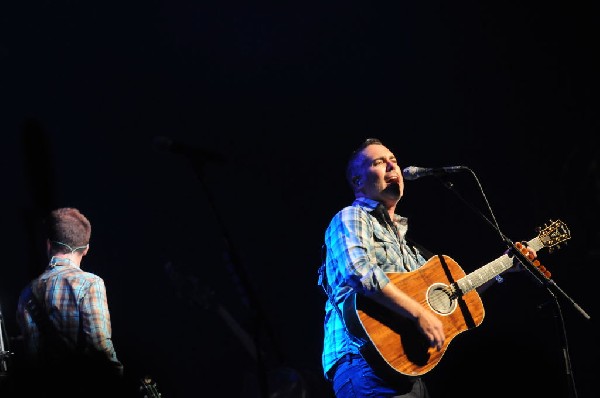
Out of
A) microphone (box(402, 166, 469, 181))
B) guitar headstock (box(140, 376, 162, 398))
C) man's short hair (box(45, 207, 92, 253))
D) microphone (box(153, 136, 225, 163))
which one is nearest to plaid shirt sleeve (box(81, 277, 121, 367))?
guitar headstock (box(140, 376, 162, 398))

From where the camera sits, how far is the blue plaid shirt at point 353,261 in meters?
2.54

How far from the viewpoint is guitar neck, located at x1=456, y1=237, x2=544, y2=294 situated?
3.02 metres

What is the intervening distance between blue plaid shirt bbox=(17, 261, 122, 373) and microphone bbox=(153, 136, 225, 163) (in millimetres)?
952

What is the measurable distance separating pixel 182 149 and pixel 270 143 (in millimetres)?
2573

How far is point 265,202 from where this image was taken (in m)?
5.69

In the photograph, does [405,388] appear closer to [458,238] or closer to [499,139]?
[458,238]

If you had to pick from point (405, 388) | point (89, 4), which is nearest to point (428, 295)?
point (405, 388)

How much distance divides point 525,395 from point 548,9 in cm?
398

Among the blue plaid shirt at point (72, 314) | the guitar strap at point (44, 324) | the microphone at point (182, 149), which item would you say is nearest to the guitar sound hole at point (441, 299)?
the microphone at point (182, 149)

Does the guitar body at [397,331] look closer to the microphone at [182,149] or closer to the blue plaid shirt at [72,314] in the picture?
the microphone at [182,149]

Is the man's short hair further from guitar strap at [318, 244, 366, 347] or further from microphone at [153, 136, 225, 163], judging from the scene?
guitar strap at [318, 244, 366, 347]

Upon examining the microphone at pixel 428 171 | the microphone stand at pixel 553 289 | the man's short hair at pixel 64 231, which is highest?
the man's short hair at pixel 64 231

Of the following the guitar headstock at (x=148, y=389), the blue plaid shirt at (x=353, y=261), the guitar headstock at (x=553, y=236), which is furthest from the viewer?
the guitar headstock at (x=553, y=236)

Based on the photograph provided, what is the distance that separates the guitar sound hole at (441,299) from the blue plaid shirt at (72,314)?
75.3 inches
